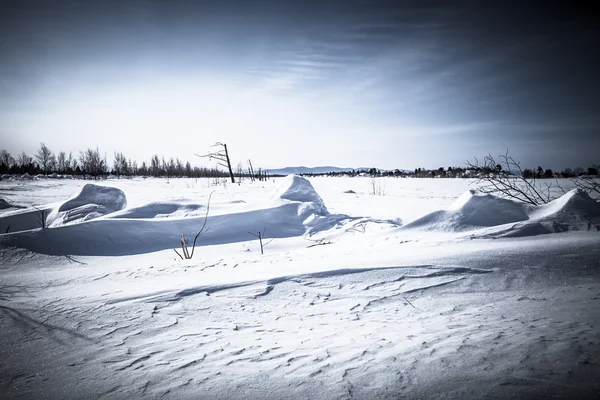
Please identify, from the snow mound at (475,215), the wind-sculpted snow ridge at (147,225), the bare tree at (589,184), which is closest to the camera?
the snow mound at (475,215)

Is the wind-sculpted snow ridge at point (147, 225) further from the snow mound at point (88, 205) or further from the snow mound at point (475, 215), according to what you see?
the snow mound at point (475, 215)

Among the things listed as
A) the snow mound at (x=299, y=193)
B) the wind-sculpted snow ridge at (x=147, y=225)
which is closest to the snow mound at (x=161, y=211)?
the wind-sculpted snow ridge at (x=147, y=225)

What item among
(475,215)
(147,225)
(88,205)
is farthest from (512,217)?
(88,205)

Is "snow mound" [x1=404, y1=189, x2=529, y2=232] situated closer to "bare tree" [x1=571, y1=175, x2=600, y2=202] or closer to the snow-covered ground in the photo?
the snow-covered ground

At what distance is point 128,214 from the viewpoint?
4.65 metres

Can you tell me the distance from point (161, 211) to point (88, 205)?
134cm

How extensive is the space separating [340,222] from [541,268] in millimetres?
3475

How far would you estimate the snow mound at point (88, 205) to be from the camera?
4661 millimetres

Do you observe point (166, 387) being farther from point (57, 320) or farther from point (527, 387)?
point (527, 387)

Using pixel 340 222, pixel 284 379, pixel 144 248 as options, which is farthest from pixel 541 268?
pixel 144 248

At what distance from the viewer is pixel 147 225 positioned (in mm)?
4188

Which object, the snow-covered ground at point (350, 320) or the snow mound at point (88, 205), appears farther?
the snow mound at point (88, 205)

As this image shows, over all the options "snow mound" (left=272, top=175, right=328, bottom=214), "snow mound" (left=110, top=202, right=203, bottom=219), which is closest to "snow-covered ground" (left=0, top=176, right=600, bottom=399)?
"snow mound" (left=110, top=202, right=203, bottom=219)

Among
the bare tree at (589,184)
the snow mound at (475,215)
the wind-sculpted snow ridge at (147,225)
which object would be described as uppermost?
the bare tree at (589,184)
